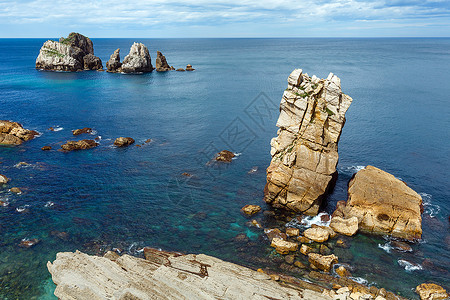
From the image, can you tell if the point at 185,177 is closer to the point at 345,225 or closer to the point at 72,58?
the point at 345,225

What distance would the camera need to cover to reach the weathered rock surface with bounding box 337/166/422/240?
155 ft

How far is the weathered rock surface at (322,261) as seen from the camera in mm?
40000

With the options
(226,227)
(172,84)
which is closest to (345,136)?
(226,227)

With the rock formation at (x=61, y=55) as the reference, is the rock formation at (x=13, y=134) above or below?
below

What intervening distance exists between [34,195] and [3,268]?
19194 mm

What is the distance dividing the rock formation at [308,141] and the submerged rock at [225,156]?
61.4ft

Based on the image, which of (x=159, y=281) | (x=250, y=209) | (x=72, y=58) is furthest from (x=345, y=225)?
(x=72, y=58)

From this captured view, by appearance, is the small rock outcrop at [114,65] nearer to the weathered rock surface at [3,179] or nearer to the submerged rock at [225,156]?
the submerged rock at [225,156]

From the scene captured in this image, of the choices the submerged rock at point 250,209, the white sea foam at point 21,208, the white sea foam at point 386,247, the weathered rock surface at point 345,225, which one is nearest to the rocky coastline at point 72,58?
the white sea foam at point 21,208

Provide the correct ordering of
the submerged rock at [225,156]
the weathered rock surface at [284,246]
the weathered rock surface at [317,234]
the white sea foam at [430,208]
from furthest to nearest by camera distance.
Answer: the submerged rock at [225,156] < the white sea foam at [430,208] < the weathered rock surface at [317,234] < the weathered rock surface at [284,246]

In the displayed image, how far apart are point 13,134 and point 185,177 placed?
51871 millimetres

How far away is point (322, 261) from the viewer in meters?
40.5

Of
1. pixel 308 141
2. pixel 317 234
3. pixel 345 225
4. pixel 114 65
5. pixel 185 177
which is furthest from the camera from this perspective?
pixel 114 65

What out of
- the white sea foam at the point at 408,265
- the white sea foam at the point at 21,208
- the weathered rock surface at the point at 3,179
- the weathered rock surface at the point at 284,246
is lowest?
the white sea foam at the point at 408,265
